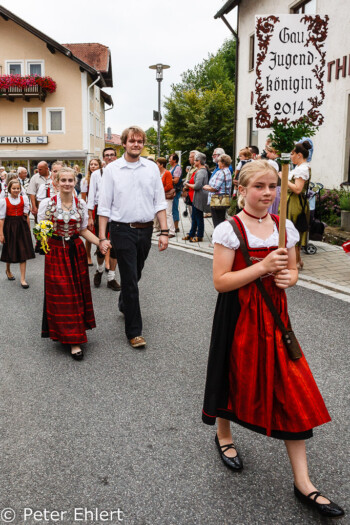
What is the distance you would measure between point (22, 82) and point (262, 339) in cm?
3332

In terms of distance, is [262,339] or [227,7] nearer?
[262,339]

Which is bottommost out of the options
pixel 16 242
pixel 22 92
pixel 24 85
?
pixel 16 242

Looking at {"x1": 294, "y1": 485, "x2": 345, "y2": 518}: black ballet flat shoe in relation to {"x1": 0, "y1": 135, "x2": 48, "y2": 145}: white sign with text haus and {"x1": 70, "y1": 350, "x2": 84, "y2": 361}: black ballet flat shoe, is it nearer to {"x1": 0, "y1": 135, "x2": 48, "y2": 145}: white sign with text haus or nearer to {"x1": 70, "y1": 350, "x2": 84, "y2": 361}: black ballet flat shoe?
{"x1": 70, "y1": 350, "x2": 84, "y2": 361}: black ballet flat shoe

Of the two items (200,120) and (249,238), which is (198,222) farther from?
(200,120)

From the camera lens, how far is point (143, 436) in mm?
3426

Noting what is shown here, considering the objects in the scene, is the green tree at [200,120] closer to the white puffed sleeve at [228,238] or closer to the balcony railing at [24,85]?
the balcony railing at [24,85]

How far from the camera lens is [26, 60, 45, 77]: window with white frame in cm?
3372

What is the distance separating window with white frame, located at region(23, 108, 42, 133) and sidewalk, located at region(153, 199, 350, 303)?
83.0 ft

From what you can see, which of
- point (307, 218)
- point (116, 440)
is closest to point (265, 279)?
point (116, 440)

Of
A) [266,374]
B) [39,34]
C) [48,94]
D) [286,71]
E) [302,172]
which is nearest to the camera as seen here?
[266,374]

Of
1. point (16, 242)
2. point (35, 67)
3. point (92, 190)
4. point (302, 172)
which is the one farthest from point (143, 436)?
point (35, 67)

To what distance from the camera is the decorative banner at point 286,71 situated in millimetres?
3887

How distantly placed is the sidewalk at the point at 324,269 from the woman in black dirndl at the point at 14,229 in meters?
3.60

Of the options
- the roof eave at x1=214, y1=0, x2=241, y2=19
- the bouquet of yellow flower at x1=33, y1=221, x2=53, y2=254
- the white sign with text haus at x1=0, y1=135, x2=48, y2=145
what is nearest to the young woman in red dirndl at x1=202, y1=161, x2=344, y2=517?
the bouquet of yellow flower at x1=33, y1=221, x2=53, y2=254
